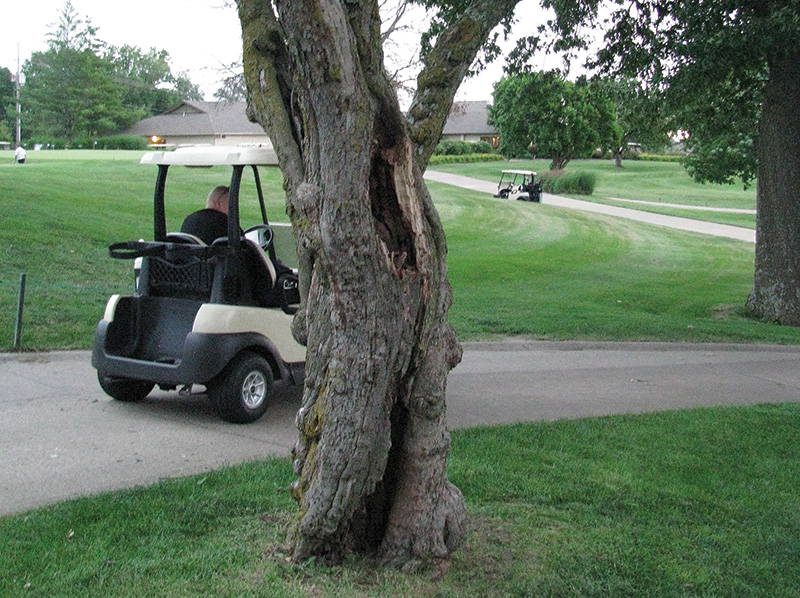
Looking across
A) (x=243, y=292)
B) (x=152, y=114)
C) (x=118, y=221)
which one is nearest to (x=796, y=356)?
(x=243, y=292)

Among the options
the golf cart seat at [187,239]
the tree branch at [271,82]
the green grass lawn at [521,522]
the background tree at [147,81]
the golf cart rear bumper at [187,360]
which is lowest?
the green grass lawn at [521,522]

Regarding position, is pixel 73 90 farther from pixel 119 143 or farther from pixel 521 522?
pixel 521 522

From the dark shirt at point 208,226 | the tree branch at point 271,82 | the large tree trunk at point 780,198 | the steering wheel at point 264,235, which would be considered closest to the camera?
the tree branch at point 271,82

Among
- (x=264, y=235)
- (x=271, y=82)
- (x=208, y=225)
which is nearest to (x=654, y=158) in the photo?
(x=264, y=235)

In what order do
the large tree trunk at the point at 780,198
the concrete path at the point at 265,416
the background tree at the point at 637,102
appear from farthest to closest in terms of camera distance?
the background tree at the point at 637,102 < the large tree trunk at the point at 780,198 < the concrete path at the point at 265,416

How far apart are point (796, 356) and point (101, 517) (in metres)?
10.6

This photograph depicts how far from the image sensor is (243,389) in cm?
747

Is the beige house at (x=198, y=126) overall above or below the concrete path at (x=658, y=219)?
above

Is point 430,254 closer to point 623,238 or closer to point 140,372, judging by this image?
point 140,372

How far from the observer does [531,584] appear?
435 centimetres

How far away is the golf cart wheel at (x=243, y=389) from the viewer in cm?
737

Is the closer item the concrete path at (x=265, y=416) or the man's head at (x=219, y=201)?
the concrete path at (x=265, y=416)

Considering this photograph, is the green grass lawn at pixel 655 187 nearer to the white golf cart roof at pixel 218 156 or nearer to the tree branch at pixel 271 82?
the white golf cart roof at pixel 218 156

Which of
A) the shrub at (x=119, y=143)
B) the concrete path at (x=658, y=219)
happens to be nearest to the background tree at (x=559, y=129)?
the concrete path at (x=658, y=219)
